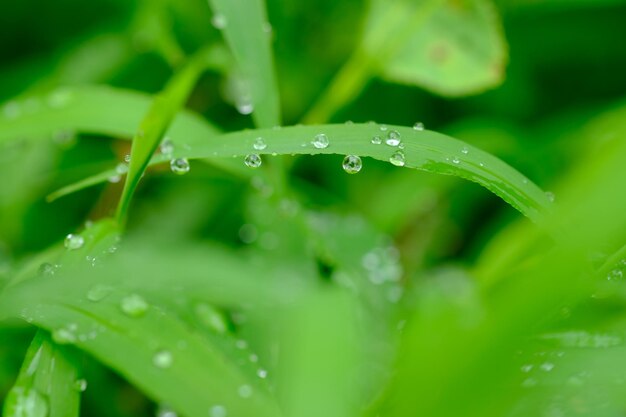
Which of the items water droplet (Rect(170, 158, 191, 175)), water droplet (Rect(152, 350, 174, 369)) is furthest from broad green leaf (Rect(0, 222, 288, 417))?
water droplet (Rect(170, 158, 191, 175))

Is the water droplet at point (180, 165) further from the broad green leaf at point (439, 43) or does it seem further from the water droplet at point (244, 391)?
→ the broad green leaf at point (439, 43)

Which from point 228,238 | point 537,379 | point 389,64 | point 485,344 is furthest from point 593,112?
point 485,344

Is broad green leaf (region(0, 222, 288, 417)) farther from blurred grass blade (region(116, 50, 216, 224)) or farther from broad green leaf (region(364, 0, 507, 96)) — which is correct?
broad green leaf (region(364, 0, 507, 96))

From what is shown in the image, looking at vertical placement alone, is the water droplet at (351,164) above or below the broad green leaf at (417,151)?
above

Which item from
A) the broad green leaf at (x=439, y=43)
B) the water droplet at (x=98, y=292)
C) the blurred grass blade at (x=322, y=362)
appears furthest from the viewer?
the broad green leaf at (x=439, y=43)

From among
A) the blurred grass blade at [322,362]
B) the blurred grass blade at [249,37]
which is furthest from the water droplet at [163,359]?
the blurred grass blade at [249,37]

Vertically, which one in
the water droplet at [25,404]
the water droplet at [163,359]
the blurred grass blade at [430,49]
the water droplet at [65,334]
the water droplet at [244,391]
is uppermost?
the blurred grass blade at [430,49]

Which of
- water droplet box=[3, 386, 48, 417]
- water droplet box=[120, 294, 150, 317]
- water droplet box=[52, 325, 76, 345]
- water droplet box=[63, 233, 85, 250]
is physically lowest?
water droplet box=[3, 386, 48, 417]
